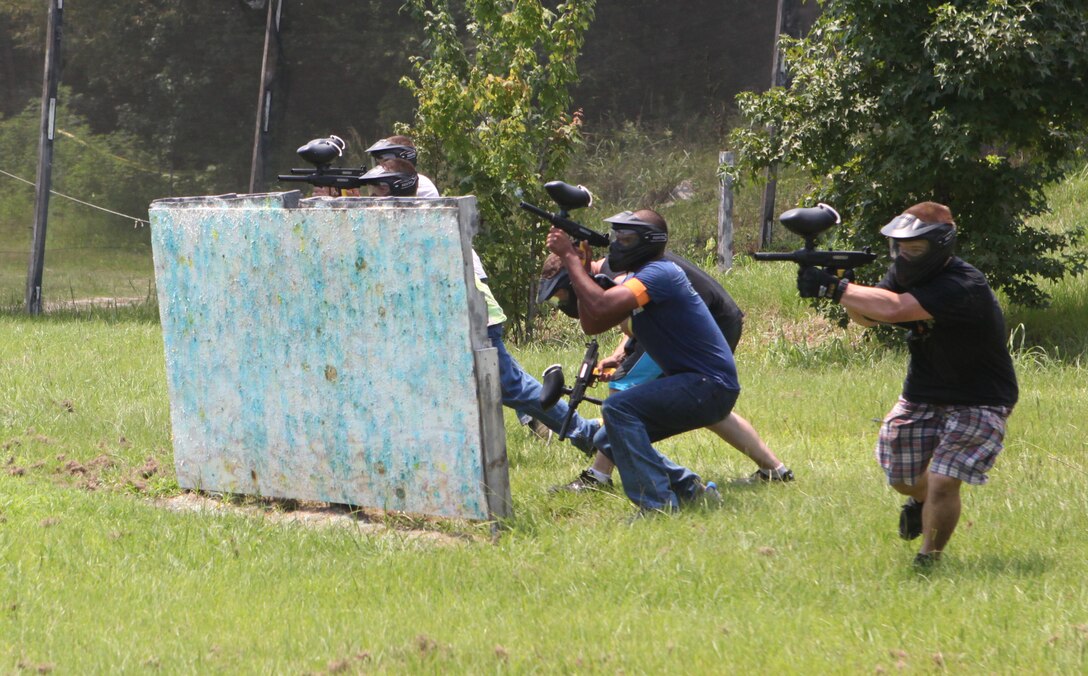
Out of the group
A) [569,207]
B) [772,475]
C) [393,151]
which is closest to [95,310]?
[393,151]

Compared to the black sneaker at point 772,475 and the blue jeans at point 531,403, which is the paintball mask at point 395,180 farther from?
the black sneaker at point 772,475

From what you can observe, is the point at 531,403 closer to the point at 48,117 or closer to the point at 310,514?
the point at 310,514

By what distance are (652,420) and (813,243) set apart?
4.99 feet

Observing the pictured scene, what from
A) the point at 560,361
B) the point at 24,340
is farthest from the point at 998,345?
the point at 24,340

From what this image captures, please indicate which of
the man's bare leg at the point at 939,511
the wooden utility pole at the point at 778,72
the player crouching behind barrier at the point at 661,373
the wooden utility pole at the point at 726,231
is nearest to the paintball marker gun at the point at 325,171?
the player crouching behind barrier at the point at 661,373

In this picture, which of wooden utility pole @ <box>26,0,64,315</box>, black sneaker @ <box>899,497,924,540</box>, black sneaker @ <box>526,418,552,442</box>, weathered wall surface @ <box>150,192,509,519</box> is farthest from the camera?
wooden utility pole @ <box>26,0,64,315</box>

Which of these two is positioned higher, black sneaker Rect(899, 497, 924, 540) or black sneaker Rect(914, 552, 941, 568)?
black sneaker Rect(899, 497, 924, 540)

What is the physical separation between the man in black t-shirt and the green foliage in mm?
7615

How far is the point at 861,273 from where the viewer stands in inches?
459

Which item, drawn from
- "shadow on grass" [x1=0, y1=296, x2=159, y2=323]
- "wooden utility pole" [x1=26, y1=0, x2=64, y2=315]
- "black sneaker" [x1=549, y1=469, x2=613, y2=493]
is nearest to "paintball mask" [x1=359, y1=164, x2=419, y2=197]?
"black sneaker" [x1=549, y1=469, x2=613, y2=493]

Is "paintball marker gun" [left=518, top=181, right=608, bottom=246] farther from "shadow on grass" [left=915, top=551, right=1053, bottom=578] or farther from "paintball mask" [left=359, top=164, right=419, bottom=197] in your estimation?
"shadow on grass" [left=915, top=551, right=1053, bottom=578]

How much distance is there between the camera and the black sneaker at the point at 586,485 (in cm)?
703

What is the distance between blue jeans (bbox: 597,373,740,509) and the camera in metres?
6.32

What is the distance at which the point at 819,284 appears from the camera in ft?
16.6
